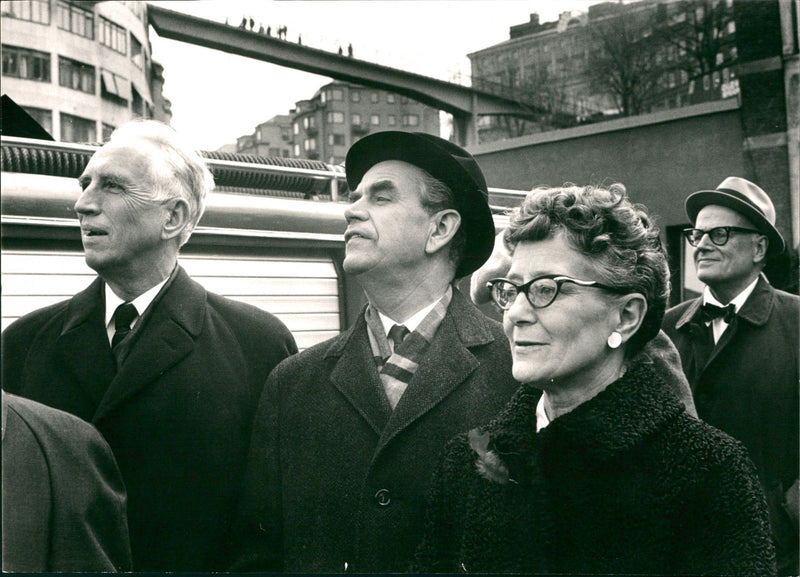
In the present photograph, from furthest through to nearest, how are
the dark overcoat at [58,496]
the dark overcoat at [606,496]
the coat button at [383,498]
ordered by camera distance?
the dark overcoat at [58,496], the coat button at [383,498], the dark overcoat at [606,496]

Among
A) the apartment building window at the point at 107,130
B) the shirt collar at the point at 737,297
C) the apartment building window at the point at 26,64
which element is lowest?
the shirt collar at the point at 737,297

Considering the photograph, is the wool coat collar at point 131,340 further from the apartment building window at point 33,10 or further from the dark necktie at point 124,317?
the apartment building window at point 33,10

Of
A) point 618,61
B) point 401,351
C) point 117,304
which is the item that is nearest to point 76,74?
point 117,304

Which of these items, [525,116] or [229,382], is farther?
[525,116]

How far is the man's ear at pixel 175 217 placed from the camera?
254cm

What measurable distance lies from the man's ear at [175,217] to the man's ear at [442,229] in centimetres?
84

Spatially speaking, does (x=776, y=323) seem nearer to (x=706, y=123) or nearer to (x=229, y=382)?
(x=706, y=123)

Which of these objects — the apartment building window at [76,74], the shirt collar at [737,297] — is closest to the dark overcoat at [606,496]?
the shirt collar at [737,297]

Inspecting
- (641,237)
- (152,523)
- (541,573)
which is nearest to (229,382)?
(152,523)

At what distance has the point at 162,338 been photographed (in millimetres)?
2512

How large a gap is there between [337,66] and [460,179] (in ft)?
2.57

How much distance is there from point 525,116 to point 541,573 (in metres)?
1.62

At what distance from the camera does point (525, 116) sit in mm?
2834

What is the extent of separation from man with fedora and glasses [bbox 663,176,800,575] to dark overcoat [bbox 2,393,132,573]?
190 cm
